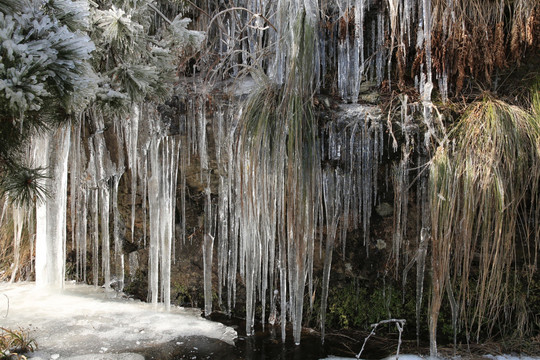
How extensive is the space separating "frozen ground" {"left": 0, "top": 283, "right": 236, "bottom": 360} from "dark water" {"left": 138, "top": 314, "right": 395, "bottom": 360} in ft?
0.35

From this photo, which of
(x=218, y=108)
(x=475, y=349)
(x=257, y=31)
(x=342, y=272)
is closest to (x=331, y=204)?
(x=342, y=272)

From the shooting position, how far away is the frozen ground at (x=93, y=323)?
343 centimetres

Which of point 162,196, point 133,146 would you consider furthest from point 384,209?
point 133,146

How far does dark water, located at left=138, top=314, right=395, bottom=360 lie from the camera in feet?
11.1

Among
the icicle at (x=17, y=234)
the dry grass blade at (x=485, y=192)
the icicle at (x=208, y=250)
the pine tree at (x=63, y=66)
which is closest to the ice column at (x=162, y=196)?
the icicle at (x=208, y=250)

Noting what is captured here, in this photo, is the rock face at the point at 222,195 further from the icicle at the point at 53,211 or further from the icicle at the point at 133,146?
the icicle at the point at 53,211

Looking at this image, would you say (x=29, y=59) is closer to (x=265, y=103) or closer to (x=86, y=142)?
(x=265, y=103)

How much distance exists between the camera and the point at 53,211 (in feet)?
13.6

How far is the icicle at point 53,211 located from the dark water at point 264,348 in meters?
1.56

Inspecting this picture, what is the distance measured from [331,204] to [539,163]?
1.50 meters

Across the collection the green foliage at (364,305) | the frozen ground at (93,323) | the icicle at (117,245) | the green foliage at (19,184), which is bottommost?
the frozen ground at (93,323)

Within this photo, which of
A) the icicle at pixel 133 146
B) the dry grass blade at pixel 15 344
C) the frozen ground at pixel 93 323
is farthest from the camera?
the icicle at pixel 133 146

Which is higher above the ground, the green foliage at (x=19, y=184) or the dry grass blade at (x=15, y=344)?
the green foliage at (x=19, y=184)

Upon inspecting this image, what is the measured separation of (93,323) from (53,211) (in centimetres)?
117
